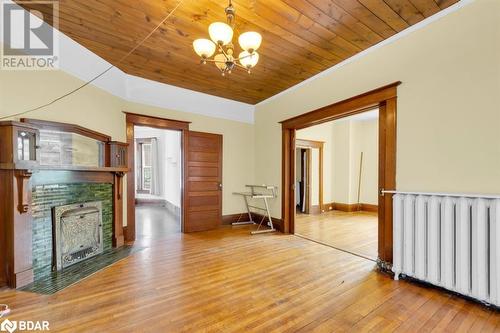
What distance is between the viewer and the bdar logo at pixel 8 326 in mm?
1679

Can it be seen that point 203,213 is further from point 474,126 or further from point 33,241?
point 474,126

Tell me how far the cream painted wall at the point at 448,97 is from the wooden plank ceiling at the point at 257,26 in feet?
0.92

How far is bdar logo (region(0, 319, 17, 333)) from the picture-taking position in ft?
5.51

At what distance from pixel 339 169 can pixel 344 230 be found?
2.79m

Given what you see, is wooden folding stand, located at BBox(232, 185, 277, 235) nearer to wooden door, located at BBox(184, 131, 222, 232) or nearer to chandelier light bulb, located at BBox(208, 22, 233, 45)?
wooden door, located at BBox(184, 131, 222, 232)

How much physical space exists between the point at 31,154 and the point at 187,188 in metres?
2.47


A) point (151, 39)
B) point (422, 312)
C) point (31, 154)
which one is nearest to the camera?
point (422, 312)

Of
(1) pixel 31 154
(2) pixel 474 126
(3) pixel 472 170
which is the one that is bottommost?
(3) pixel 472 170

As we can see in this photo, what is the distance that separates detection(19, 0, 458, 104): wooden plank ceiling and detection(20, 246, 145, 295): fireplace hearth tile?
289cm

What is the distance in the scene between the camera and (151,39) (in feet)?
9.35

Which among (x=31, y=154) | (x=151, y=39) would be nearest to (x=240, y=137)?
(x=151, y=39)

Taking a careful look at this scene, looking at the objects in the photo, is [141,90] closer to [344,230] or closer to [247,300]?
Result: [247,300]

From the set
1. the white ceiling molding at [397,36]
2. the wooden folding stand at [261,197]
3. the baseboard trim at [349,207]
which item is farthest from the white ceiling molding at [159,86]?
the baseboard trim at [349,207]

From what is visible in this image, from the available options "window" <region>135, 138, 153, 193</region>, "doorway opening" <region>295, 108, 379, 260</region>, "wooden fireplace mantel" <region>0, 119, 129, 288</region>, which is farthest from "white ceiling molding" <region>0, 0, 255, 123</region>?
"window" <region>135, 138, 153, 193</region>
